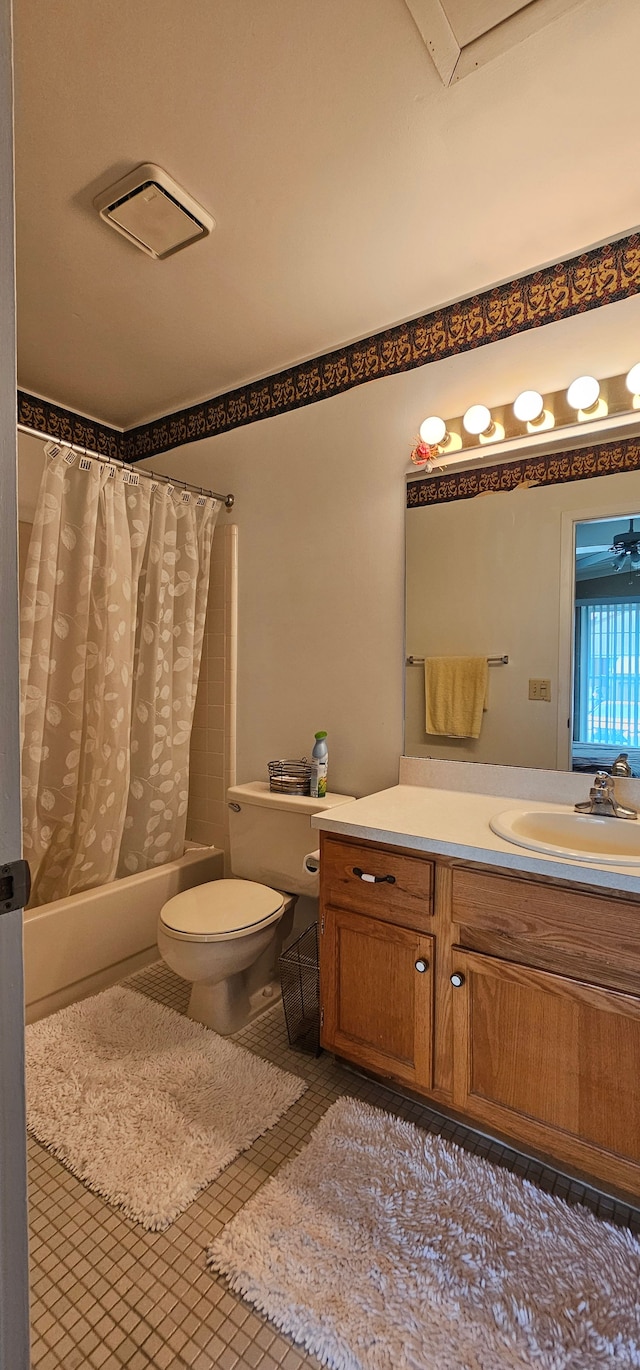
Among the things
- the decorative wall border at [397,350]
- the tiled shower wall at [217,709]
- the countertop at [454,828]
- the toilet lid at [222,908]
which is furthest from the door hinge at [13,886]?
the decorative wall border at [397,350]

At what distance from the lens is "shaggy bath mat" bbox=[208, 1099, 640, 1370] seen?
101cm

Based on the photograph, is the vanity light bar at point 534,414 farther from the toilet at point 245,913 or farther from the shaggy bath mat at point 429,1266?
the shaggy bath mat at point 429,1266

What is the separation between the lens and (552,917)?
125cm

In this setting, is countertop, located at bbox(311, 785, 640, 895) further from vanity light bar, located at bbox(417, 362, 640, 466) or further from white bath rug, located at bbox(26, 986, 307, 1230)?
vanity light bar, located at bbox(417, 362, 640, 466)

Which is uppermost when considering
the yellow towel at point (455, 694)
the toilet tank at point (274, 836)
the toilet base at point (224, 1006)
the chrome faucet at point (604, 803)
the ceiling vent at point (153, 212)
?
the ceiling vent at point (153, 212)

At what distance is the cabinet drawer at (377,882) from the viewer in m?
1.45

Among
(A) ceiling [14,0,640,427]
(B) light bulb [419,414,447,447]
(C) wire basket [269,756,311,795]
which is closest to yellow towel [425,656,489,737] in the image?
(C) wire basket [269,756,311,795]

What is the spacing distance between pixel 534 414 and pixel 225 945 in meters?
1.83

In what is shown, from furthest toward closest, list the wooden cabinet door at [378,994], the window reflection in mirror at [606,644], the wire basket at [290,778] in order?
1. the wire basket at [290,778]
2. the window reflection in mirror at [606,644]
3. the wooden cabinet door at [378,994]

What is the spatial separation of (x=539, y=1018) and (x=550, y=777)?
0.67 meters

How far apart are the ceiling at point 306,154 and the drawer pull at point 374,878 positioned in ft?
5.79

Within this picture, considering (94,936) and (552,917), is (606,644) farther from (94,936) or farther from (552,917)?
(94,936)

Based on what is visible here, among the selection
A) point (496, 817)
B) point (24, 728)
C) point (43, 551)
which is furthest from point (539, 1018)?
point (43, 551)

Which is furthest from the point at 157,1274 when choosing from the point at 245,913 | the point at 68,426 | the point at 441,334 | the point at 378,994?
the point at 68,426
